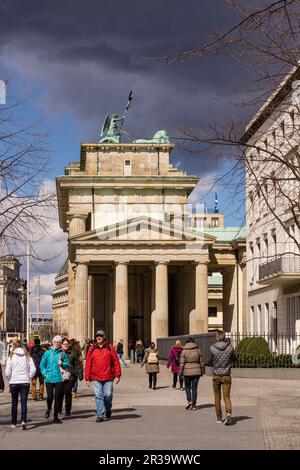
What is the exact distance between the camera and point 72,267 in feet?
297

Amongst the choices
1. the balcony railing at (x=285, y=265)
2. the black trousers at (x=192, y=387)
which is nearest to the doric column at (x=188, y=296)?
the balcony railing at (x=285, y=265)

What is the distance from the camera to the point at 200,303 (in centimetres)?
8062

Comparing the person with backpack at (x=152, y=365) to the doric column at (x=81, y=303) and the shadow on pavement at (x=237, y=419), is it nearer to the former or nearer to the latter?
the shadow on pavement at (x=237, y=419)

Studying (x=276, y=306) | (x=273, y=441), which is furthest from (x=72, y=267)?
(x=273, y=441)

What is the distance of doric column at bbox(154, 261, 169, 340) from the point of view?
78625 mm

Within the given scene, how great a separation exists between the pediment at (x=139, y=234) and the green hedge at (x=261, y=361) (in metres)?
39.1

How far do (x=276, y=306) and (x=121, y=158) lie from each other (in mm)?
44953

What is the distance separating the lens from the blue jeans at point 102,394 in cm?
2002

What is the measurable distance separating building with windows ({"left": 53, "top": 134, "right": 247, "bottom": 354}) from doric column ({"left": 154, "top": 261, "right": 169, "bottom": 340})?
84 mm

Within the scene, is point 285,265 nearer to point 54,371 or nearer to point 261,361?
point 261,361

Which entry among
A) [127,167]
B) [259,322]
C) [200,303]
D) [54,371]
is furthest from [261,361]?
[127,167]

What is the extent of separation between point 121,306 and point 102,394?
5860cm

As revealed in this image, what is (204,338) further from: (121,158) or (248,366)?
(121,158)
